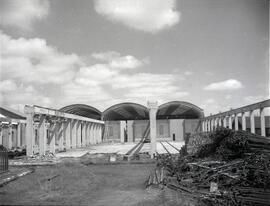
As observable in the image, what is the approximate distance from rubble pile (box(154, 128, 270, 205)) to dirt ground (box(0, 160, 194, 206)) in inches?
33.2

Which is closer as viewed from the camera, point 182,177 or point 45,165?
point 182,177

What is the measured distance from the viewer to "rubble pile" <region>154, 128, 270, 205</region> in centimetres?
728

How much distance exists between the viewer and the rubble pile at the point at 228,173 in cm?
728

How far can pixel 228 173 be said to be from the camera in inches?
348

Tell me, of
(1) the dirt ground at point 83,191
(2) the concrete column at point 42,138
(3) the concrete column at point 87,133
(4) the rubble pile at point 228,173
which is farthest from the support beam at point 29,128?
(3) the concrete column at point 87,133

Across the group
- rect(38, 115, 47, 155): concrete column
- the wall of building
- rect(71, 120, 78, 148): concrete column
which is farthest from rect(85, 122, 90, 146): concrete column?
rect(38, 115, 47, 155): concrete column

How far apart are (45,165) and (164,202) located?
9538 millimetres

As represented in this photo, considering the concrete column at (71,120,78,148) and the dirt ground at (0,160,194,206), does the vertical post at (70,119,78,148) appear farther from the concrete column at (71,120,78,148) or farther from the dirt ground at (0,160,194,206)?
the dirt ground at (0,160,194,206)

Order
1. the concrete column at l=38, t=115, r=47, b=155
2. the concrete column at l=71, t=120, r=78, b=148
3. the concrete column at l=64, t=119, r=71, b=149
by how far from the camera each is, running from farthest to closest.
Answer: the concrete column at l=71, t=120, r=78, b=148 < the concrete column at l=64, t=119, r=71, b=149 < the concrete column at l=38, t=115, r=47, b=155

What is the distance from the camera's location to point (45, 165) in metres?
14.9

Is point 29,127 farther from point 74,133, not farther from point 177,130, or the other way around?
point 177,130

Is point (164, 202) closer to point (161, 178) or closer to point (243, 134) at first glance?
point (161, 178)

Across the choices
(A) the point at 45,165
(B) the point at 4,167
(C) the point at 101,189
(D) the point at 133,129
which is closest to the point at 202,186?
(C) the point at 101,189

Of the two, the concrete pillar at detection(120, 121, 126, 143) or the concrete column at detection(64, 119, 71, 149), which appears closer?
the concrete column at detection(64, 119, 71, 149)
